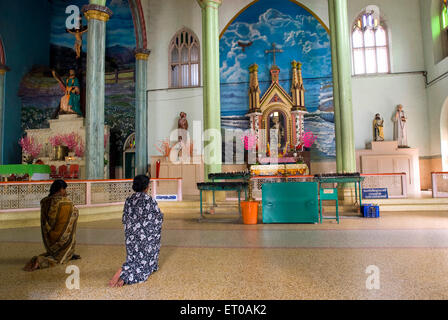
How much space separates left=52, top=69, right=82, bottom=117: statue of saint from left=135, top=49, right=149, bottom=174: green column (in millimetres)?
3152

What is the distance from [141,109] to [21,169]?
23.0ft

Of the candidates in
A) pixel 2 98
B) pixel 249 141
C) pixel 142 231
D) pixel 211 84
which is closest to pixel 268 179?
pixel 211 84

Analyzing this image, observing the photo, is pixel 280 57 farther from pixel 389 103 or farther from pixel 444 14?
pixel 444 14

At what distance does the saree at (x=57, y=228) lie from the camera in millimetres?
4156

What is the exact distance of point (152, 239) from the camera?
3.50 m

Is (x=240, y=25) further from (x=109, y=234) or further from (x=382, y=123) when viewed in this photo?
(x=109, y=234)

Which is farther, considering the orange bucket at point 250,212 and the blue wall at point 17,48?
the blue wall at point 17,48

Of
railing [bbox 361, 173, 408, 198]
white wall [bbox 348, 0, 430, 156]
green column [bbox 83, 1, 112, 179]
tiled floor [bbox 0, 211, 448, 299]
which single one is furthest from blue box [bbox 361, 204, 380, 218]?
green column [bbox 83, 1, 112, 179]

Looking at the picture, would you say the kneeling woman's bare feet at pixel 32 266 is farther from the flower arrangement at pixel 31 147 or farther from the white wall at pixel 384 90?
the flower arrangement at pixel 31 147

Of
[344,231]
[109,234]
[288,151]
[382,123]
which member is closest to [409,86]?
[382,123]

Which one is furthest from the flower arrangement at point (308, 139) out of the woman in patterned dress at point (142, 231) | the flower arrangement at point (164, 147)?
the woman in patterned dress at point (142, 231)

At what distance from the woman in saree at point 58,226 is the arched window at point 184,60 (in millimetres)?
12533

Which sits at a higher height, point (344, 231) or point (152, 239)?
point (152, 239)

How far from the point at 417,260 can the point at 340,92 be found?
7.37 meters
